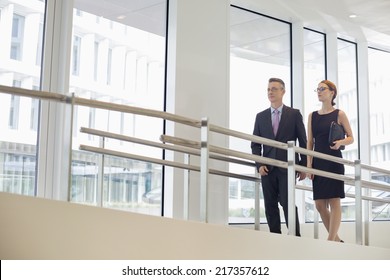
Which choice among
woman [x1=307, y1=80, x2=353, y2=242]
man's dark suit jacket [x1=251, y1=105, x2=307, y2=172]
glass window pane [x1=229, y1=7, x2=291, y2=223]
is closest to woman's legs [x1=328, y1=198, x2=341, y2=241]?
woman [x1=307, y1=80, x2=353, y2=242]

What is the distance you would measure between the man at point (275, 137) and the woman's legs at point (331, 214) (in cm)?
45

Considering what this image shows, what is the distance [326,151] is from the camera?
6156 mm

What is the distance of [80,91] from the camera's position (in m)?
6.00

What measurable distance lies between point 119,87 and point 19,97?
1.26m

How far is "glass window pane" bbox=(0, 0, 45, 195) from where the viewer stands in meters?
5.31

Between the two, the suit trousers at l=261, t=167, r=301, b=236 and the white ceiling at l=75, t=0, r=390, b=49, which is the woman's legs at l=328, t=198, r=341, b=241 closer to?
the suit trousers at l=261, t=167, r=301, b=236

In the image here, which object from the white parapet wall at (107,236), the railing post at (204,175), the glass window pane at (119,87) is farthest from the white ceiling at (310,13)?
the white parapet wall at (107,236)

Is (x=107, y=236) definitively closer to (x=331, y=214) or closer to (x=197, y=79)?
(x=331, y=214)

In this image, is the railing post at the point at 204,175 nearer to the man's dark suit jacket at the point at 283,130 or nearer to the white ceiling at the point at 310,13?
the man's dark suit jacket at the point at 283,130

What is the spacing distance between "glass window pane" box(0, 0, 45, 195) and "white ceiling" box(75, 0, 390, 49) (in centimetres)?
70

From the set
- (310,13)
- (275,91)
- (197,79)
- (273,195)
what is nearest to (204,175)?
(273,195)

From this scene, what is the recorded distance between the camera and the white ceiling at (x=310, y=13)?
664 centimetres

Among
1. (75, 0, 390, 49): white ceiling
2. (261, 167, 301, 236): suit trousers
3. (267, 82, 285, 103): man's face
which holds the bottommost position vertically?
(261, 167, 301, 236): suit trousers

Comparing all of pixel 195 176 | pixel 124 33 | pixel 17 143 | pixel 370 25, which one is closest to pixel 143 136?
pixel 195 176
